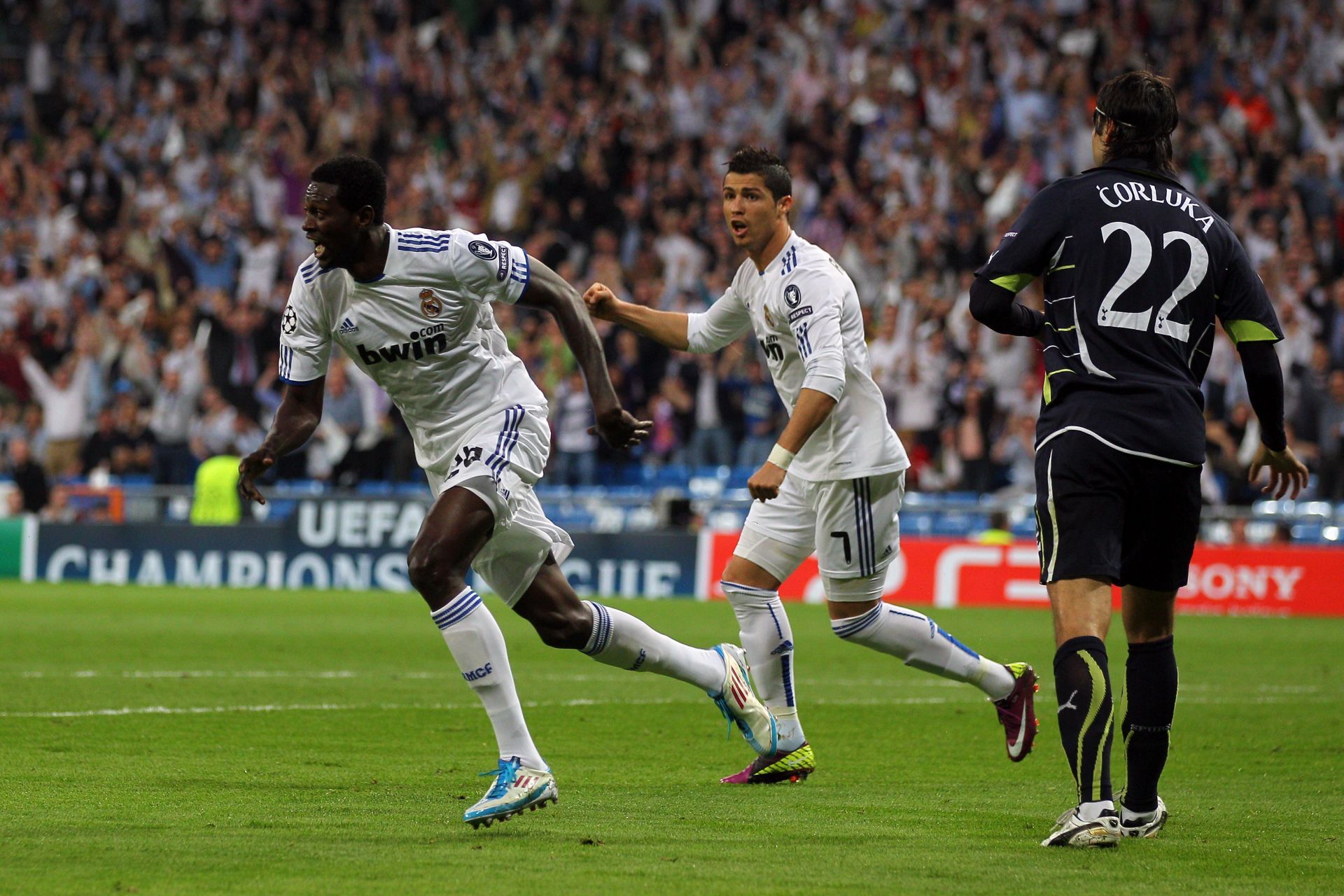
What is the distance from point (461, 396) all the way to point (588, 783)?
1.60 metres

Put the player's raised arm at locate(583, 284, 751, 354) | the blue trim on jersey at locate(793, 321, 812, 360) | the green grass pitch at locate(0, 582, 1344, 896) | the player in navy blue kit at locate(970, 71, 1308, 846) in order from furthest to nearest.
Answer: the player's raised arm at locate(583, 284, 751, 354), the blue trim on jersey at locate(793, 321, 812, 360), the player in navy blue kit at locate(970, 71, 1308, 846), the green grass pitch at locate(0, 582, 1344, 896)

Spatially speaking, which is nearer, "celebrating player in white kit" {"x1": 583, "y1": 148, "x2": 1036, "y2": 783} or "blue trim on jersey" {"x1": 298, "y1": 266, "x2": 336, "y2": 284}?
"blue trim on jersey" {"x1": 298, "y1": 266, "x2": 336, "y2": 284}

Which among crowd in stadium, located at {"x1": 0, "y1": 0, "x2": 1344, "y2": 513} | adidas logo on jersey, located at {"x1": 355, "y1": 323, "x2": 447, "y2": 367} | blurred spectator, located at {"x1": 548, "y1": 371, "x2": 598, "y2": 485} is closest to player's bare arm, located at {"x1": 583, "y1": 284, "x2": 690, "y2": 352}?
adidas logo on jersey, located at {"x1": 355, "y1": 323, "x2": 447, "y2": 367}

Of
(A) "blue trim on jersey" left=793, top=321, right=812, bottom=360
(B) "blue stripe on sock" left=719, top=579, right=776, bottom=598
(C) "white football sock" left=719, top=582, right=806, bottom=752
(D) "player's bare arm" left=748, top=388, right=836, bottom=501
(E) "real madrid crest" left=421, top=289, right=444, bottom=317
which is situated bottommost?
(C) "white football sock" left=719, top=582, right=806, bottom=752

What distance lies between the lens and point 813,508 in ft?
25.1

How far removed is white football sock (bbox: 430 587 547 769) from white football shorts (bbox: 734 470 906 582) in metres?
1.60

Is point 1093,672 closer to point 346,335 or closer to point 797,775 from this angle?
point 797,775

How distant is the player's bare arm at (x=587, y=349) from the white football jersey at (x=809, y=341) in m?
1.00

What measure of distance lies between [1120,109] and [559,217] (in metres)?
19.1

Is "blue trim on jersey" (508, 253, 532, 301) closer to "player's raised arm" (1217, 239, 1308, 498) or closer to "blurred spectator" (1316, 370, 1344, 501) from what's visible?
"player's raised arm" (1217, 239, 1308, 498)

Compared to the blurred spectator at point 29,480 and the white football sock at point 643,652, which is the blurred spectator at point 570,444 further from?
the white football sock at point 643,652

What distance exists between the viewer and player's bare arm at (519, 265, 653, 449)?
6230 millimetres

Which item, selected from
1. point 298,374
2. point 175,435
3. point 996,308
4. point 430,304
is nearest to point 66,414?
point 175,435

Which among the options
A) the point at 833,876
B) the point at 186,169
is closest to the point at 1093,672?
the point at 833,876
